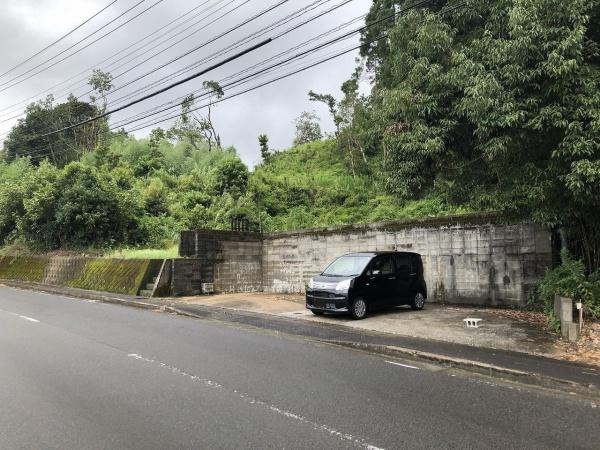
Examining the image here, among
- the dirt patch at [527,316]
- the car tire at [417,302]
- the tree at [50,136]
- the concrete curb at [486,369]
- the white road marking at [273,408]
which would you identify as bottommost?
the concrete curb at [486,369]

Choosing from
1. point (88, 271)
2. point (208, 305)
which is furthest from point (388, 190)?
point (88, 271)

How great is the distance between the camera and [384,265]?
13000 mm

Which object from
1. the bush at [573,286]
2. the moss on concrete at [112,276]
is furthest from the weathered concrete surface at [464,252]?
the moss on concrete at [112,276]

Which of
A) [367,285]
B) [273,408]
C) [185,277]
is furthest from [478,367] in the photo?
[185,277]

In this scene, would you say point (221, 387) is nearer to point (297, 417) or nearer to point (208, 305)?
point (297, 417)

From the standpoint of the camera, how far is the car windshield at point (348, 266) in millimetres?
12555

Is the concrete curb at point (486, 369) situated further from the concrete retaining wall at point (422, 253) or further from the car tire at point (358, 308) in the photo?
the concrete retaining wall at point (422, 253)

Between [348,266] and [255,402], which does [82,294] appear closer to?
[348,266]

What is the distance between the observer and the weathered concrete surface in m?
12.9

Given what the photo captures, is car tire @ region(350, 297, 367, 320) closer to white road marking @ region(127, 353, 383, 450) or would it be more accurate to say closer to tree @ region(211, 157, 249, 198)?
white road marking @ region(127, 353, 383, 450)

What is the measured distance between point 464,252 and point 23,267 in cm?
2506

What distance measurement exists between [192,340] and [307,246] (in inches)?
371

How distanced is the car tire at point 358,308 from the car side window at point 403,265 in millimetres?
1677

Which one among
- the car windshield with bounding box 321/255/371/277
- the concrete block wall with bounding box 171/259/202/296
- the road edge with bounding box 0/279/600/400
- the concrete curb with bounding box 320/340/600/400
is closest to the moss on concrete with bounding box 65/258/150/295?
the concrete block wall with bounding box 171/259/202/296
